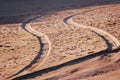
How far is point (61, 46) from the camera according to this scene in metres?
8.77

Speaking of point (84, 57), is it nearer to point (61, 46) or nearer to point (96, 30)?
point (61, 46)

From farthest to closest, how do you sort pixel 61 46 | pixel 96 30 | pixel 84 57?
pixel 96 30 → pixel 61 46 → pixel 84 57

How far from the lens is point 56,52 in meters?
8.24

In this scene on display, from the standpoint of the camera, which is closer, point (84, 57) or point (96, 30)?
point (84, 57)

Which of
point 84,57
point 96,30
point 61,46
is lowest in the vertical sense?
point 84,57

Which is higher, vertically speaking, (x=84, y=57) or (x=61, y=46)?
(x=61, y=46)

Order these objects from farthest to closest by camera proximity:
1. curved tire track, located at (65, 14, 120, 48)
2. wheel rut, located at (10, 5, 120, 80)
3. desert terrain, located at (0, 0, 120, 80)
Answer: curved tire track, located at (65, 14, 120, 48) < wheel rut, located at (10, 5, 120, 80) < desert terrain, located at (0, 0, 120, 80)

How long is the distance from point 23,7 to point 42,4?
149 cm

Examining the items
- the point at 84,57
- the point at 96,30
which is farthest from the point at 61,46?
the point at 96,30

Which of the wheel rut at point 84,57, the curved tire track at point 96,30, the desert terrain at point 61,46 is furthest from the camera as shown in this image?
the curved tire track at point 96,30

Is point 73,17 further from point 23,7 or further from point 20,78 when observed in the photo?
point 20,78

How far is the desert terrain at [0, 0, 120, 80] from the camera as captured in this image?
6.75 metres

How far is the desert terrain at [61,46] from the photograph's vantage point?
6746 mm

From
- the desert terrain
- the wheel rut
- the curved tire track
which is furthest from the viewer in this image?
A: the curved tire track
